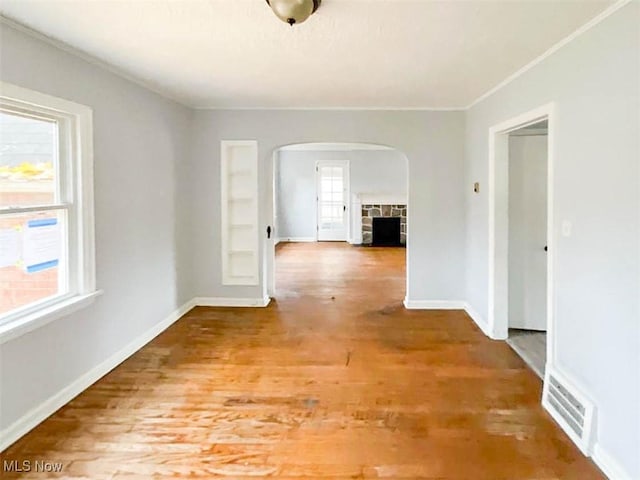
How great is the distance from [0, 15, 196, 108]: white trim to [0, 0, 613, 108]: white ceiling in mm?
38

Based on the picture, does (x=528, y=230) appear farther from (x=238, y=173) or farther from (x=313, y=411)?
(x=238, y=173)

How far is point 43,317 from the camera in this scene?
2787 mm

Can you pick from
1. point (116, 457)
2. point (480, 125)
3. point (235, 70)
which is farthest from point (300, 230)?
point (116, 457)

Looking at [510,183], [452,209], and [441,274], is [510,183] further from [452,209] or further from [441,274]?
[441,274]

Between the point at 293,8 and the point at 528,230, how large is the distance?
3.25 m

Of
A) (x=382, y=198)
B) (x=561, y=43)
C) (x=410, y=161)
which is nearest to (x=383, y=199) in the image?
(x=382, y=198)

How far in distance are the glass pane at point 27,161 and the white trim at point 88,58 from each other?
0.48m

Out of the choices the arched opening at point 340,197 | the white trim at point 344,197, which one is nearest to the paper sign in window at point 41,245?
the arched opening at point 340,197

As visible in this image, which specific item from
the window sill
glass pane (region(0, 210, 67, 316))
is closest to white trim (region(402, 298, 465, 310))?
the window sill

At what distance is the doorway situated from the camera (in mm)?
4273

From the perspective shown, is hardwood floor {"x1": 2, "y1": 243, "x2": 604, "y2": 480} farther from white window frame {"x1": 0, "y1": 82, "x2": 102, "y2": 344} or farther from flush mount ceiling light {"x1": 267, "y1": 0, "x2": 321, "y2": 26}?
flush mount ceiling light {"x1": 267, "y1": 0, "x2": 321, "y2": 26}

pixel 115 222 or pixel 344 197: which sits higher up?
pixel 344 197

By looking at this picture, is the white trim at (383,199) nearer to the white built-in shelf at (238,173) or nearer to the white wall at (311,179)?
the white wall at (311,179)

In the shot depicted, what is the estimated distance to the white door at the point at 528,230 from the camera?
4355mm
